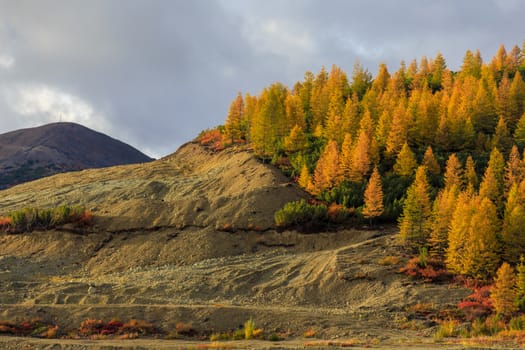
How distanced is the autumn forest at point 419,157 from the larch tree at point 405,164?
15cm

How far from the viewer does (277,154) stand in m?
74.4

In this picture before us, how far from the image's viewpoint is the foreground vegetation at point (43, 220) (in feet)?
181

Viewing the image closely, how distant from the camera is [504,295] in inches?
1201

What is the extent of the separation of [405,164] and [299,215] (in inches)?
706

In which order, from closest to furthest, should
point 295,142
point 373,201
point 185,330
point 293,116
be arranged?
point 185,330 < point 373,201 < point 295,142 < point 293,116

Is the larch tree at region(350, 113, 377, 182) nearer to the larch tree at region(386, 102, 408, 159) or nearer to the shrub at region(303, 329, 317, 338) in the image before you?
the larch tree at region(386, 102, 408, 159)

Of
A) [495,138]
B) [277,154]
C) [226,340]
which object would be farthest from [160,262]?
[495,138]

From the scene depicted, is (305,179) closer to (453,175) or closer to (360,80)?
(453,175)

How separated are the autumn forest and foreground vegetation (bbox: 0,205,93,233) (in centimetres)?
2960

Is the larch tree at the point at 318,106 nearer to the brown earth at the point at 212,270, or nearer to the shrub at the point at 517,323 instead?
the brown earth at the point at 212,270

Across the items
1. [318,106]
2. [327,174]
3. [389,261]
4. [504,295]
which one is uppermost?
[318,106]

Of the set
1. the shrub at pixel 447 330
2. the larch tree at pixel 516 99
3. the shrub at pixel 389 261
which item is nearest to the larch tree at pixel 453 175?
the shrub at pixel 389 261

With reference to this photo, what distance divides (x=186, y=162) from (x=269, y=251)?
164 ft

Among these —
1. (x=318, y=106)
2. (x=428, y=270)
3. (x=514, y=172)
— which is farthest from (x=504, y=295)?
(x=318, y=106)
